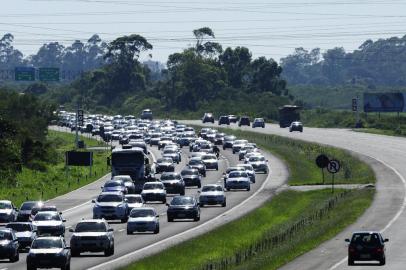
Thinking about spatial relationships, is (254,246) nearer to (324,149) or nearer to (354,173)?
(354,173)

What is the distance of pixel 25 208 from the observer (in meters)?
71.3

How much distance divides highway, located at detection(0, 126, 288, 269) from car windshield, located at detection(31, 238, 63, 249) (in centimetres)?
212

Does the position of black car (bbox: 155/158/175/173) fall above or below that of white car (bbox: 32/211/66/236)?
below

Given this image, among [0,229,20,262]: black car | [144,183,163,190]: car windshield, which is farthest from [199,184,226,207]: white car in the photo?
[0,229,20,262]: black car

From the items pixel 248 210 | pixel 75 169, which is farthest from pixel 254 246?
pixel 75 169

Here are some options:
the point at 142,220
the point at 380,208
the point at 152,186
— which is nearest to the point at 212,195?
the point at 152,186

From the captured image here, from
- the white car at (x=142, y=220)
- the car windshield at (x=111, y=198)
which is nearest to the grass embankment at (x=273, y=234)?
the white car at (x=142, y=220)

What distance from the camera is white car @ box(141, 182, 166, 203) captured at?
86938mm

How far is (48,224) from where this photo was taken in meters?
62.1

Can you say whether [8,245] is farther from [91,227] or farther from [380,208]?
[380,208]

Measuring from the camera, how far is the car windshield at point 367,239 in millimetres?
48625

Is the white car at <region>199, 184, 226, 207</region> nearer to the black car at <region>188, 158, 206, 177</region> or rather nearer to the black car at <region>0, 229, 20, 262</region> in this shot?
the black car at <region>188, 158, 206, 177</region>

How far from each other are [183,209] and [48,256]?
27.5m

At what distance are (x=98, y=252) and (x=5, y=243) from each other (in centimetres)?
528
